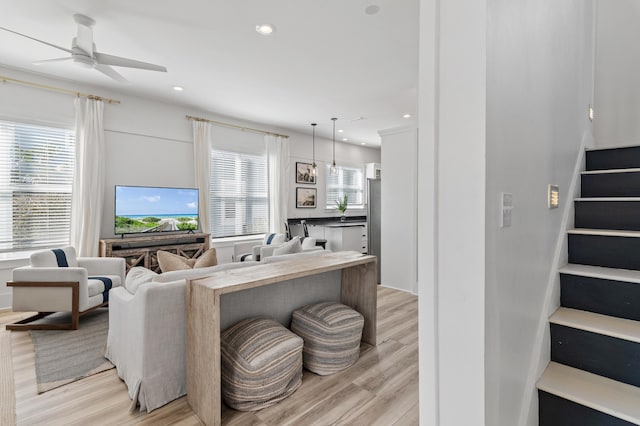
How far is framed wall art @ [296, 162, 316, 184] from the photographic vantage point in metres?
7.11

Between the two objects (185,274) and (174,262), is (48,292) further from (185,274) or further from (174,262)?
(185,274)

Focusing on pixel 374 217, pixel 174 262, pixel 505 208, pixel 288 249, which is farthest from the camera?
pixel 374 217

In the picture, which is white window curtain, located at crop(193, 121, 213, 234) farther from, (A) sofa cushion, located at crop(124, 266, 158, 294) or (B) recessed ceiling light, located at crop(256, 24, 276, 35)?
(A) sofa cushion, located at crop(124, 266, 158, 294)

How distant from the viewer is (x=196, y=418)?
180 centimetres

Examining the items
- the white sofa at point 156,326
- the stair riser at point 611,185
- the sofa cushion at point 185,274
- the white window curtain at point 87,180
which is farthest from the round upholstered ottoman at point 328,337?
the white window curtain at point 87,180

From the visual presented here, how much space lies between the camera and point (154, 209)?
4805 millimetres

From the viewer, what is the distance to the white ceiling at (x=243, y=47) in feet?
8.61

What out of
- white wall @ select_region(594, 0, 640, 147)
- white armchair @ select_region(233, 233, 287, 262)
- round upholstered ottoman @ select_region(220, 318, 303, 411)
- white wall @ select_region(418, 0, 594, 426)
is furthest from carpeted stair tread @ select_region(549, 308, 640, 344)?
white armchair @ select_region(233, 233, 287, 262)

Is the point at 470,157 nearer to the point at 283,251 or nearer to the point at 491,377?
the point at 491,377

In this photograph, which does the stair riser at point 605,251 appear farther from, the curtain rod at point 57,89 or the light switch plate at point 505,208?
the curtain rod at point 57,89

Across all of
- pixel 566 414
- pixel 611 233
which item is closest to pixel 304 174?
pixel 611 233

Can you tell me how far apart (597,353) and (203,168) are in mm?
5497

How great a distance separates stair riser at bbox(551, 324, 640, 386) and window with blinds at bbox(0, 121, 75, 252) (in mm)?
5501

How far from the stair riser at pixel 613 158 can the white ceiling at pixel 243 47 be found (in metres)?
1.84
